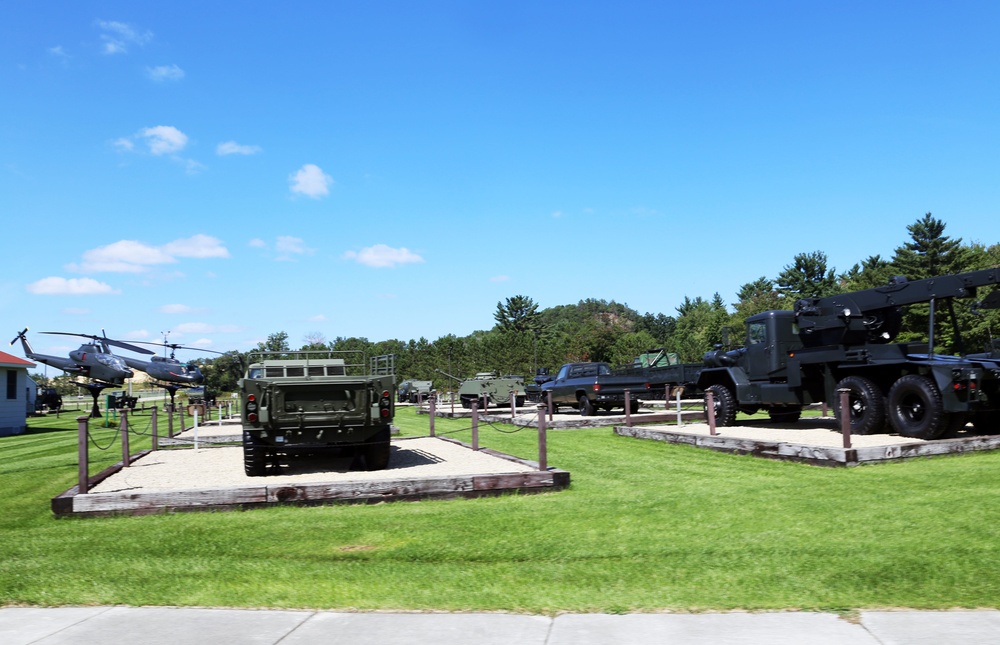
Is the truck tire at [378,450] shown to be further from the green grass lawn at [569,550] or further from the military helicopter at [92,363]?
the military helicopter at [92,363]

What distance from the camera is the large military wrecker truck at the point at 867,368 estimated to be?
13336 mm

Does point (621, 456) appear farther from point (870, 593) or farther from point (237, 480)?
point (870, 593)

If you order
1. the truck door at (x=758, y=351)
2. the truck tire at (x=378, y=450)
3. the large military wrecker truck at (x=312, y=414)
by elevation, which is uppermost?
the truck door at (x=758, y=351)

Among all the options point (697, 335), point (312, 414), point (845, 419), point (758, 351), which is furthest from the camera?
point (697, 335)

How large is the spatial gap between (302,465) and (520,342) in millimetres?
62701

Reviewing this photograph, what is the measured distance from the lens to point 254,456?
11562mm

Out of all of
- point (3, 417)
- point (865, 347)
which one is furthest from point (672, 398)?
point (3, 417)

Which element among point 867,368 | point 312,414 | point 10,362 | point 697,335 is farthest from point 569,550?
point 697,335

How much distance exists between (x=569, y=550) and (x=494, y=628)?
2.01 metres

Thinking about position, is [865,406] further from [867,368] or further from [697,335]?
[697,335]

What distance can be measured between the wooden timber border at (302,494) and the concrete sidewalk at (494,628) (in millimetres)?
3959

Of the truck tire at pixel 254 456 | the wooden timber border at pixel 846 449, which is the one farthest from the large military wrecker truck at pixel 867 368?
the truck tire at pixel 254 456

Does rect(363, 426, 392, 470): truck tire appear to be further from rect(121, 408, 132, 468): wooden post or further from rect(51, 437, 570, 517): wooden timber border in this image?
rect(121, 408, 132, 468): wooden post

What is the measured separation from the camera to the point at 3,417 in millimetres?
30922
